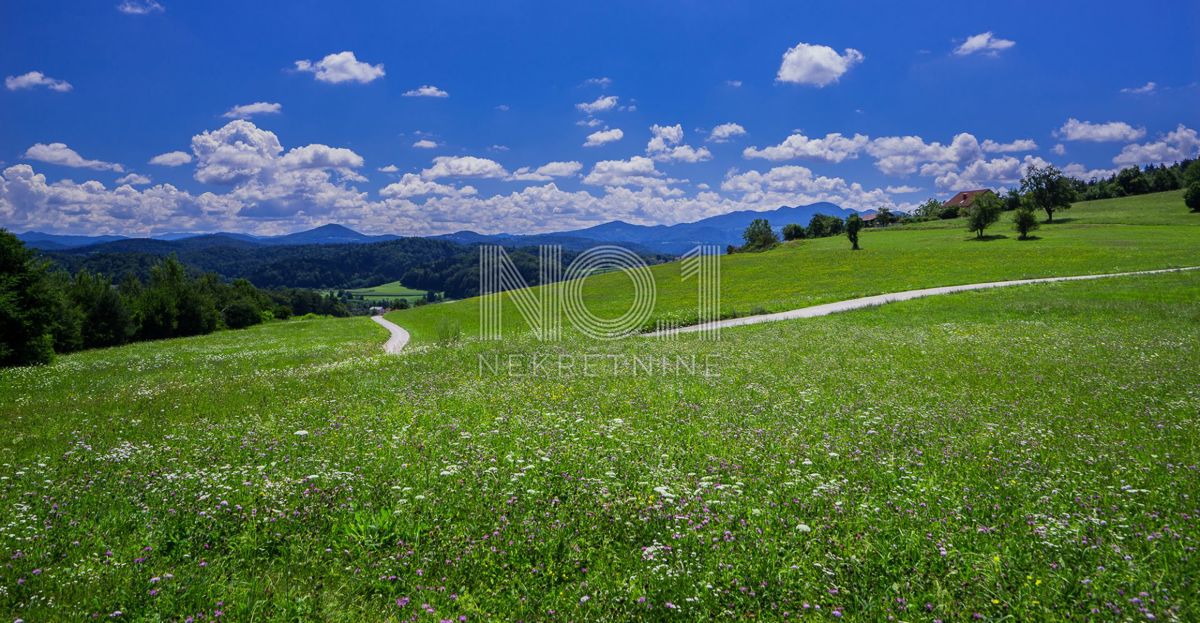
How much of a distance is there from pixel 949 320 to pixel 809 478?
26567 mm

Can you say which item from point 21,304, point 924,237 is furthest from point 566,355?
point 924,237

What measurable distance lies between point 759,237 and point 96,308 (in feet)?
394

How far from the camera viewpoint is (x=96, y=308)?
58.3m

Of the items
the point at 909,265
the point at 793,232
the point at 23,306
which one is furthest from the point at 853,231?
the point at 23,306

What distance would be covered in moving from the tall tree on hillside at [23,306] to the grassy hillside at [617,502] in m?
26.3

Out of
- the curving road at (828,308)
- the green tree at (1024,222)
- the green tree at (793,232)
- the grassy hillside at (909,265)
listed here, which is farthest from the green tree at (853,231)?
the green tree at (793,232)

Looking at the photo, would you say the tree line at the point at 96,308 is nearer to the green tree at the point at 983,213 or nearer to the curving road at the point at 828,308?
the curving road at the point at 828,308

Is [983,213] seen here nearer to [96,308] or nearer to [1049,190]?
[1049,190]

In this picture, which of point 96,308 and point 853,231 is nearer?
point 96,308

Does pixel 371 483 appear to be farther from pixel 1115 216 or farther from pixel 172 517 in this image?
pixel 1115 216

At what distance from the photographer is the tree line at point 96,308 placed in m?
33.1

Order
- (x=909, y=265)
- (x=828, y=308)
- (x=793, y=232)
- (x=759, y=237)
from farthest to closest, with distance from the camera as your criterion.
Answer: (x=793, y=232)
(x=759, y=237)
(x=909, y=265)
(x=828, y=308)

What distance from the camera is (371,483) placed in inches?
295

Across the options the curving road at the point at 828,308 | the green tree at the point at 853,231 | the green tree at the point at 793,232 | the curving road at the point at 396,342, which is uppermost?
the green tree at the point at 793,232
